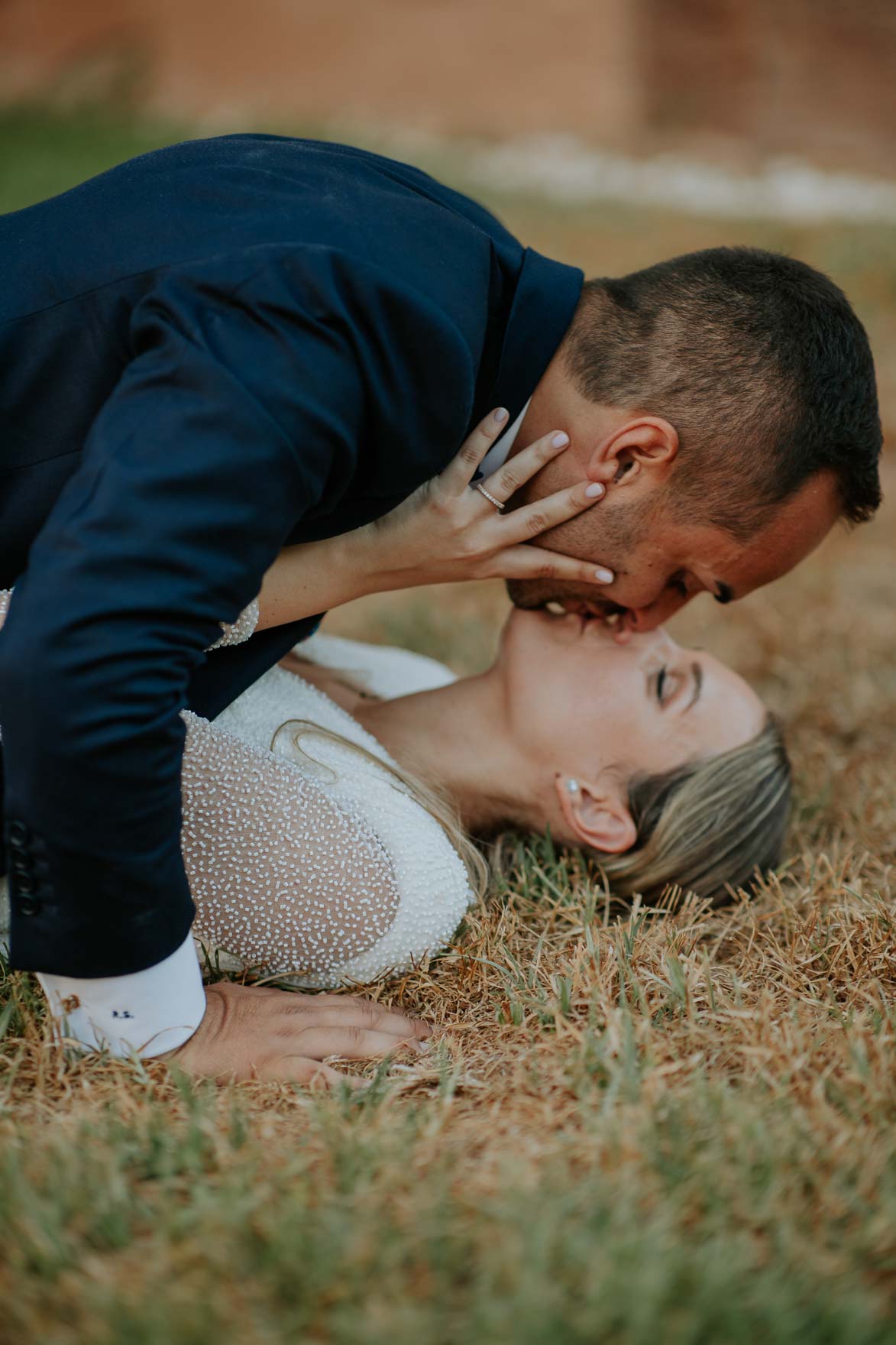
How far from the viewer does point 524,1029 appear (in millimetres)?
1809

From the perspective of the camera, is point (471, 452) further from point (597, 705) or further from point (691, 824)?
point (691, 824)

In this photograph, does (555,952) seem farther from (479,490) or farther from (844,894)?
(479,490)

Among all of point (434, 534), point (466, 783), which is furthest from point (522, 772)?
point (434, 534)

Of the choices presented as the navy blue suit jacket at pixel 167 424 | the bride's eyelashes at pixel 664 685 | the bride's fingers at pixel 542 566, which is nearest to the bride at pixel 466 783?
the bride's eyelashes at pixel 664 685

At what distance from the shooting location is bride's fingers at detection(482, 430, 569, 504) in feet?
6.22

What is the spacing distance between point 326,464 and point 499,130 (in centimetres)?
1564

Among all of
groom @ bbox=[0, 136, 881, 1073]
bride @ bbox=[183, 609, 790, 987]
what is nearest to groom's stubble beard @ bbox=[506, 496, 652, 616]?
groom @ bbox=[0, 136, 881, 1073]

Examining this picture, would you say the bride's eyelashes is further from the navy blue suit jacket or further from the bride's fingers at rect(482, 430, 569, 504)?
the navy blue suit jacket

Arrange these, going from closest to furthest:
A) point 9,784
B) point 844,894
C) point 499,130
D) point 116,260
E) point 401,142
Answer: point 9,784 → point 116,260 → point 844,894 → point 401,142 → point 499,130

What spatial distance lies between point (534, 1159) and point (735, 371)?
49.4 inches

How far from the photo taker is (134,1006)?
162cm

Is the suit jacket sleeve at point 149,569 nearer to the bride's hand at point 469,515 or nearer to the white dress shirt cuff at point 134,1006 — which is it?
the white dress shirt cuff at point 134,1006

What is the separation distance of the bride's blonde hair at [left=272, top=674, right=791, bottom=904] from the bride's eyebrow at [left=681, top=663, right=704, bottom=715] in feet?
0.39

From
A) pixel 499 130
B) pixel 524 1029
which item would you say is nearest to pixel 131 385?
pixel 524 1029
